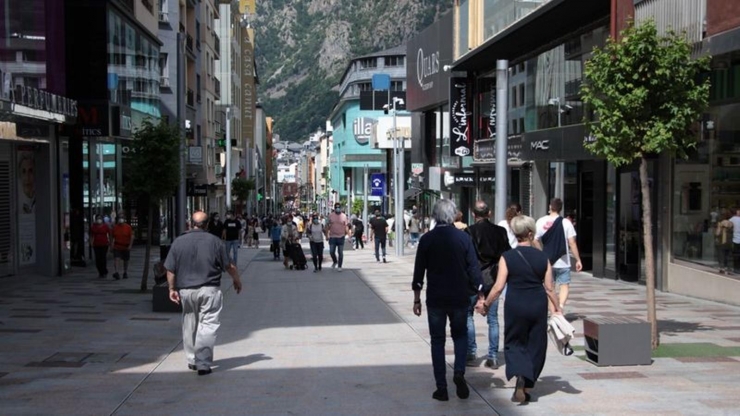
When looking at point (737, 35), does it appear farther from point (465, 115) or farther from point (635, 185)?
point (465, 115)

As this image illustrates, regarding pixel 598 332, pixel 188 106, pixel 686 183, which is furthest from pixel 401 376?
pixel 188 106

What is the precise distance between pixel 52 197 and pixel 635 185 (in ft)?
46.0

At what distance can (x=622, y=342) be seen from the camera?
9383 mm

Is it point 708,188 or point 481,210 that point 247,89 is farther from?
point 481,210

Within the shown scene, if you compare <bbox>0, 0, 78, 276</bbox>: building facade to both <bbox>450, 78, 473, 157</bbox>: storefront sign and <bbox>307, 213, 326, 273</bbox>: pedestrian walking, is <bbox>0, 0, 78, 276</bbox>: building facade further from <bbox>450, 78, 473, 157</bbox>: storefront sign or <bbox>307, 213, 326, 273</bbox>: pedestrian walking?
<bbox>450, 78, 473, 157</bbox>: storefront sign

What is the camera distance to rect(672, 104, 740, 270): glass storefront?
15461 millimetres

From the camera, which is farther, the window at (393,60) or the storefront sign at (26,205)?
the window at (393,60)

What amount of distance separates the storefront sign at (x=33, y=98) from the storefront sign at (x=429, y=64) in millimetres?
20939

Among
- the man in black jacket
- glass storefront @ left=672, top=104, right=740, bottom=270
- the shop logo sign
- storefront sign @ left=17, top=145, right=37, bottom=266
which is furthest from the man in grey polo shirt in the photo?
the shop logo sign

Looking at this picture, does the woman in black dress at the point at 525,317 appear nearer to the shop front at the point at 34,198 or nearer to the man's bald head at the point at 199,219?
the man's bald head at the point at 199,219

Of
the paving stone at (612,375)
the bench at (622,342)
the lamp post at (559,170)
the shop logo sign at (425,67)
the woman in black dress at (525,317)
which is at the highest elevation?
the shop logo sign at (425,67)

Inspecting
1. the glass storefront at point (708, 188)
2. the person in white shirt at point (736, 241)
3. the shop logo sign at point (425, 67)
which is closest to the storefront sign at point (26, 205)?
the glass storefront at point (708, 188)

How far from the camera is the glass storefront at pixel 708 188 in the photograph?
15461 millimetres

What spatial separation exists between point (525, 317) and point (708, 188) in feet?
33.0
